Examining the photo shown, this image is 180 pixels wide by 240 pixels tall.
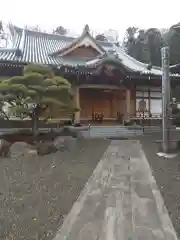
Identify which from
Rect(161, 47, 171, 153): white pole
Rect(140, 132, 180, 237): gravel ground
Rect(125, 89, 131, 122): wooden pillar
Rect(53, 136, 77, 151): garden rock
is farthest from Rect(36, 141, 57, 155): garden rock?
Rect(125, 89, 131, 122): wooden pillar

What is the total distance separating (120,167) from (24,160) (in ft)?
10.8

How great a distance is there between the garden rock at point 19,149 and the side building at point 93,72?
18.8ft

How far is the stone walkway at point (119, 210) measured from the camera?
410cm

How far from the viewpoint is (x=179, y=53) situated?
3312cm

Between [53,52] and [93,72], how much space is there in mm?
4909

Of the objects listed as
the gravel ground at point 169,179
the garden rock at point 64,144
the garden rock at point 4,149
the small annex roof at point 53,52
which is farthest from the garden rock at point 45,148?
the small annex roof at point 53,52

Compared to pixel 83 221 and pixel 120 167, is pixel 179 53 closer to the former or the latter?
pixel 120 167

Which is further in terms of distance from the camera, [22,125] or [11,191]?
[22,125]

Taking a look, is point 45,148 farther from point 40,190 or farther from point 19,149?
point 40,190

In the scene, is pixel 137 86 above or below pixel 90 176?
above

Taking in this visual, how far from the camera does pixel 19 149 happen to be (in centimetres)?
1110

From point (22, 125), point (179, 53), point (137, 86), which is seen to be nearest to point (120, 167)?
point (22, 125)

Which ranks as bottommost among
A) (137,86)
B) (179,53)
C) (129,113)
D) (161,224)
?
(161,224)

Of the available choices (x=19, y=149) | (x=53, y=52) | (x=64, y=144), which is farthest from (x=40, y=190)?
(x=53, y=52)
